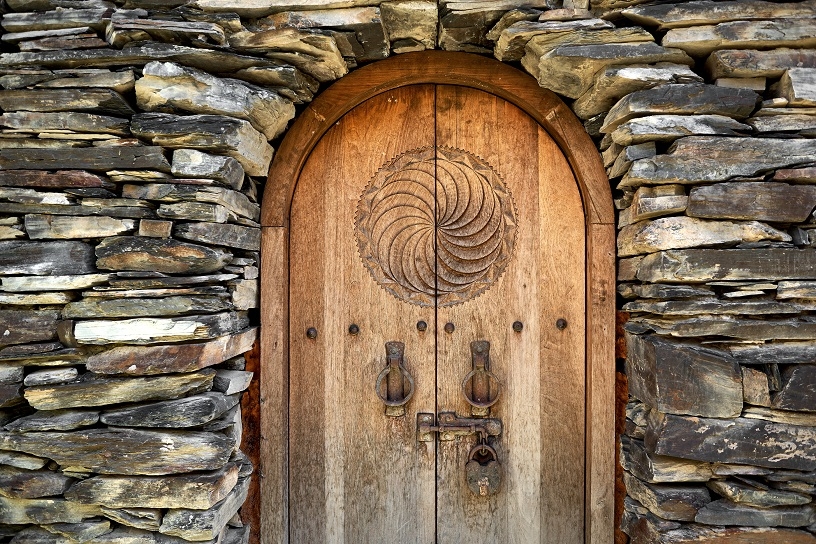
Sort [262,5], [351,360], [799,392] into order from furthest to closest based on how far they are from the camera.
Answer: [351,360] < [262,5] < [799,392]

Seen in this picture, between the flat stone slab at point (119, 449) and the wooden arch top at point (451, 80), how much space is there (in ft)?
2.74

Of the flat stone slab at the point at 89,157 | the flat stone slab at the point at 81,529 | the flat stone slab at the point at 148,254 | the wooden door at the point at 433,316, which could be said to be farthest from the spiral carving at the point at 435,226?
the flat stone slab at the point at 81,529

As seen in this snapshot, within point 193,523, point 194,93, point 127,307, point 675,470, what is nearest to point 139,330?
point 127,307

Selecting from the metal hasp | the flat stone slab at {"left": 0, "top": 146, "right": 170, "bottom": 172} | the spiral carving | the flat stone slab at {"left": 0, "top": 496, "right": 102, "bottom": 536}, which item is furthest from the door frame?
the flat stone slab at {"left": 0, "top": 496, "right": 102, "bottom": 536}

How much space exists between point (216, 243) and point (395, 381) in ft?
2.74

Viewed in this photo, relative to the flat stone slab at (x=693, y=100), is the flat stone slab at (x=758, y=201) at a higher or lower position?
lower

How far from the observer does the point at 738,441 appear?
1.68 meters

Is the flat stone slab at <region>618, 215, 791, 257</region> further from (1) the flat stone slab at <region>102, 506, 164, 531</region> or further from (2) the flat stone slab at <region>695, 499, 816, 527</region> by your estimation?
(1) the flat stone slab at <region>102, 506, 164, 531</region>

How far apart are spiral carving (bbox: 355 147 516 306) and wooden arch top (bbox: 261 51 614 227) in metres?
0.27

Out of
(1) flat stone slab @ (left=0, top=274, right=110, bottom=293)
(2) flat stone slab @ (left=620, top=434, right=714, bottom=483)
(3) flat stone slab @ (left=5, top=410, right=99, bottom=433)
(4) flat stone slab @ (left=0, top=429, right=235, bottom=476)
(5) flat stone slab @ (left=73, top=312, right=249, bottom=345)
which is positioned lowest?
(2) flat stone slab @ (left=620, top=434, right=714, bottom=483)

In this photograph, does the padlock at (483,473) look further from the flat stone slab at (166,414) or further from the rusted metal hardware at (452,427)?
the flat stone slab at (166,414)

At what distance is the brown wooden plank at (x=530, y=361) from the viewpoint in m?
2.14

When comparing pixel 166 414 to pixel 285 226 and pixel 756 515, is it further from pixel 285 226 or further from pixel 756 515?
pixel 756 515

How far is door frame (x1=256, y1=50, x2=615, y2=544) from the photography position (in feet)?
6.82
